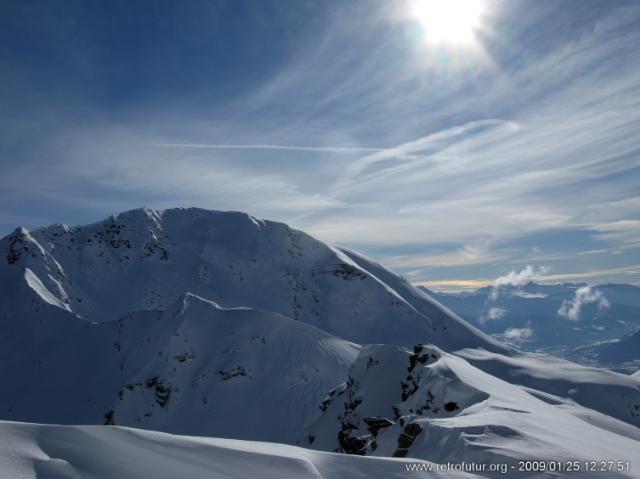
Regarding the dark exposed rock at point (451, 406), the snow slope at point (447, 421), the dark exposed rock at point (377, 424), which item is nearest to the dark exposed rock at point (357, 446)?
the snow slope at point (447, 421)

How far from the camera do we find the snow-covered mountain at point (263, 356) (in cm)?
2311

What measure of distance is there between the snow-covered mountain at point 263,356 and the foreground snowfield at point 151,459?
906 millimetres

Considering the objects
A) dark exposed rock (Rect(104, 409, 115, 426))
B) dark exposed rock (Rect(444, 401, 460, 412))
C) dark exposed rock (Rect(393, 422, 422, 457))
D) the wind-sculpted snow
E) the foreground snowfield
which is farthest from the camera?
the wind-sculpted snow

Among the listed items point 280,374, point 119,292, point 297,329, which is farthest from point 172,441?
point 119,292

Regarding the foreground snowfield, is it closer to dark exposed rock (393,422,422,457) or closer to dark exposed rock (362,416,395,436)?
dark exposed rock (393,422,422,457)

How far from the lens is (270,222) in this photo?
14338cm

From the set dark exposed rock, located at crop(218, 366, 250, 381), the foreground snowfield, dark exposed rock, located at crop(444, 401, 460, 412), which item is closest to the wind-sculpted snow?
dark exposed rock, located at crop(218, 366, 250, 381)

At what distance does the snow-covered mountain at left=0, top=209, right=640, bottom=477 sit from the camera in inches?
910

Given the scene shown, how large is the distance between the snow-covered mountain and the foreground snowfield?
91 cm

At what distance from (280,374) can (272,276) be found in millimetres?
56086

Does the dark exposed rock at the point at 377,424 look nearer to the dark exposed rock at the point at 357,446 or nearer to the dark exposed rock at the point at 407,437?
the dark exposed rock at the point at 357,446

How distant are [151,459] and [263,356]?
2364 inches

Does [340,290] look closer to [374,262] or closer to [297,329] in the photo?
[374,262]

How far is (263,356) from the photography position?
68.6m
